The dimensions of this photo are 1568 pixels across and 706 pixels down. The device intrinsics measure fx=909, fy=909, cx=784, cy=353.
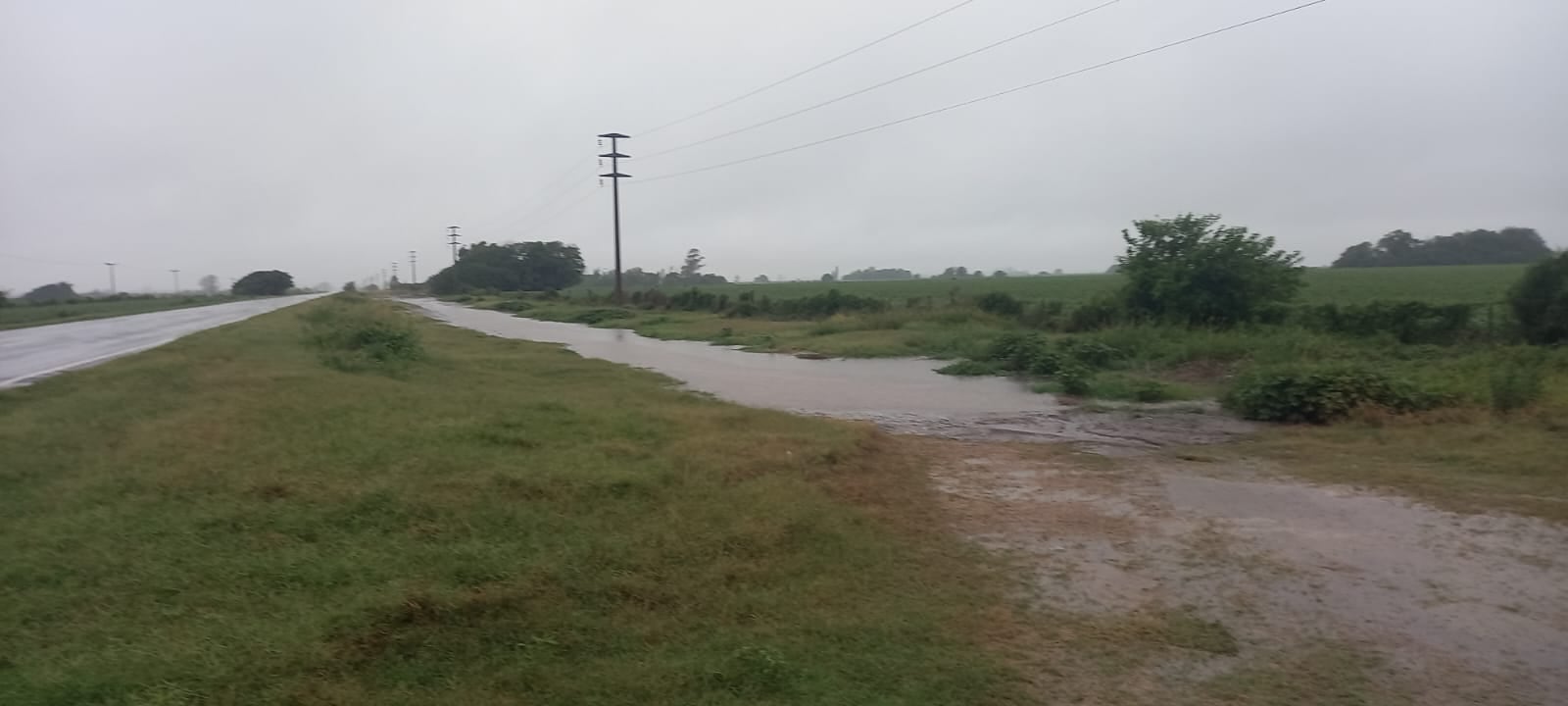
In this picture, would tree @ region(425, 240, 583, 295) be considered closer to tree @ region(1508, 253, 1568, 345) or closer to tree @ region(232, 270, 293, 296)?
tree @ region(232, 270, 293, 296)

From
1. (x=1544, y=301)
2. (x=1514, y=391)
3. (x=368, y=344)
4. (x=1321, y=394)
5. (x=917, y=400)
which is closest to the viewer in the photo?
(x=1514, y=391)

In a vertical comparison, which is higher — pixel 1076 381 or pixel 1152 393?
pixel 1076 381

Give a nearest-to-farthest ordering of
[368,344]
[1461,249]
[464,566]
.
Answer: [464,566]
[368,344]
[1461,249]

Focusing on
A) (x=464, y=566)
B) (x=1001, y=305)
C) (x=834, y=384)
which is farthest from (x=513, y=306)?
(x=464, y=566)

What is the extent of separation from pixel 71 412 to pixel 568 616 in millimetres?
8187

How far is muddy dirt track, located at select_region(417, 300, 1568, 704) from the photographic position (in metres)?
4.65

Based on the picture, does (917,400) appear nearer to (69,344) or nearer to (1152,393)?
(1152,393)

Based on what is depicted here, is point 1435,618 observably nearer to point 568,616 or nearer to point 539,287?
→ point 568,616

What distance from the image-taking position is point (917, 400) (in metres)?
15.5

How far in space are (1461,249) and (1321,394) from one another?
3217 inches

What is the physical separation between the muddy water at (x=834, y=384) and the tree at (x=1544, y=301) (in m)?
10.0

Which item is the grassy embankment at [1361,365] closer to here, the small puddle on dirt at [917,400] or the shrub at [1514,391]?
the shrub at [1514,391]

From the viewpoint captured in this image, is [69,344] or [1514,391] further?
[69,344]

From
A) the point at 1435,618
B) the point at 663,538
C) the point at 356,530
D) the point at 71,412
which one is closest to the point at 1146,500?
the point at 1435,618
